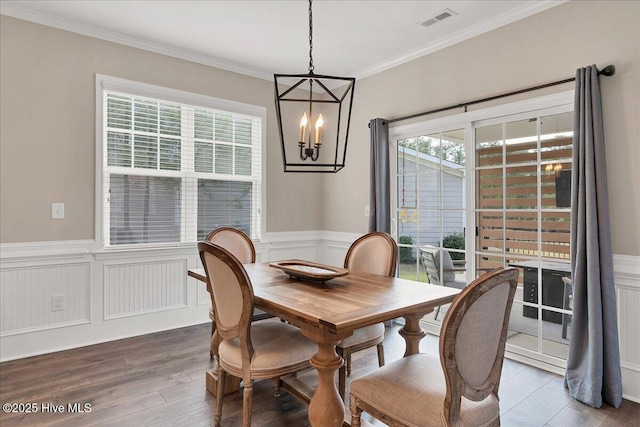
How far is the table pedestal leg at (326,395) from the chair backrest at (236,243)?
5.40ft

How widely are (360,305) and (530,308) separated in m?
1.97

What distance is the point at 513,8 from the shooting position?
2939 mm

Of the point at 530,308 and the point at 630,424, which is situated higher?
the point at 530,308

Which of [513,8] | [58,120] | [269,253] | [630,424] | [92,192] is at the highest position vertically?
[513,8]

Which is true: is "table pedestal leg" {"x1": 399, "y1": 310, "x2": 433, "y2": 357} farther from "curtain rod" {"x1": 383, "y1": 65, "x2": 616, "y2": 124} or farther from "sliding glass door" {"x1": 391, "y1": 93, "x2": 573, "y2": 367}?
"curtain rod" {"x1": 383, "y1": 65, "x2": 616, "y2": 124}

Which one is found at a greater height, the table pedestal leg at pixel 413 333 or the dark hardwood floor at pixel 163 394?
the table pedestal leg at pixel 413 333

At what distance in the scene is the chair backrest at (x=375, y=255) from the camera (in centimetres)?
268

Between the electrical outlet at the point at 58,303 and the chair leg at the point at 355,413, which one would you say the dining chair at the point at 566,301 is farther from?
the electrical outlet at the point at 58,303

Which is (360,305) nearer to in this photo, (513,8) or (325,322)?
(325,322)

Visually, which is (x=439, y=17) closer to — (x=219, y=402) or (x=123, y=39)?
(x=123, y=39)

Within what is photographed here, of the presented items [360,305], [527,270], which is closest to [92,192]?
[360,305]

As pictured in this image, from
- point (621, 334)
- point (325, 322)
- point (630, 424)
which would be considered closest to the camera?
point (325, 322)

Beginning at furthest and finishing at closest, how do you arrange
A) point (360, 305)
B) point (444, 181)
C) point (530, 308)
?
point (444, 181) < point (530, 308) < point (360, 305)

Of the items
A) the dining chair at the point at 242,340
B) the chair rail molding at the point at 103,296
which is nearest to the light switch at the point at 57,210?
the chair rail molding at the point at 103,296
